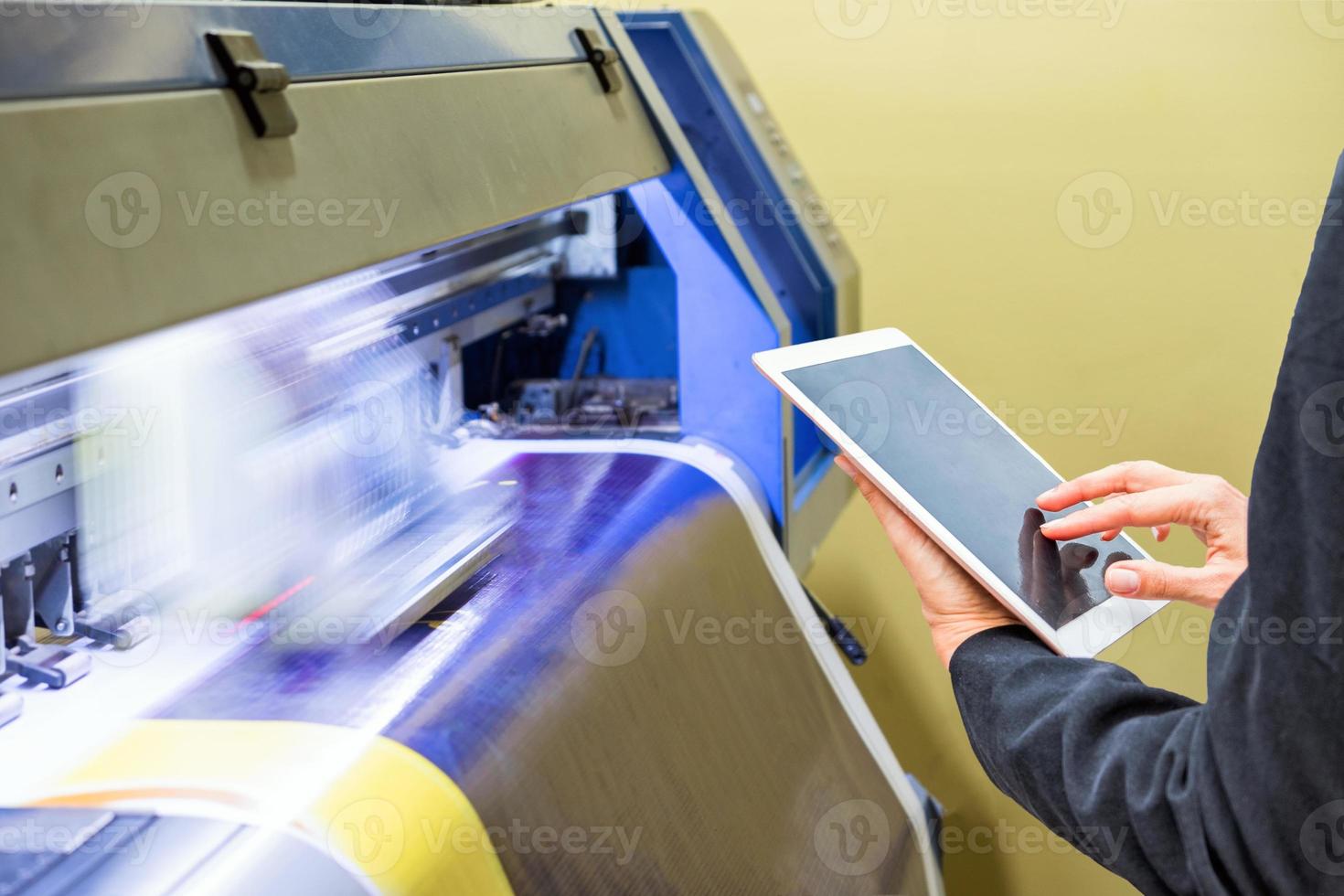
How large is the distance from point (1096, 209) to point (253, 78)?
5.43ft

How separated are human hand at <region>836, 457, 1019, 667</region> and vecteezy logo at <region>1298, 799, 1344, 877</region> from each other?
0.86 feet

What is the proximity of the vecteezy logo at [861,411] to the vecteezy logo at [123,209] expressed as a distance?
0.48 metres

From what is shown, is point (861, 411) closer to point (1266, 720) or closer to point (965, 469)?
point (965, 469)

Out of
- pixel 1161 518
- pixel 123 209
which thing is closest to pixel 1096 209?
pixel 1161 518

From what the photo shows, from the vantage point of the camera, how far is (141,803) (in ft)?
2.22

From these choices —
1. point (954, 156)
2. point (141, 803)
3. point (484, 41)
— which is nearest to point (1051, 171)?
point (954, 156)

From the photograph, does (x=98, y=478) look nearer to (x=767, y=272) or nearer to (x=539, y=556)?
(x=539, y=556)

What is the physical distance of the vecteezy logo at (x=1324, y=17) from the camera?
189 cm

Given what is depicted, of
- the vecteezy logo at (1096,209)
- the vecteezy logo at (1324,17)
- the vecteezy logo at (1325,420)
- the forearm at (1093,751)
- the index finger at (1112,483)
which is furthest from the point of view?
the vecteezy logo at (1096,209)

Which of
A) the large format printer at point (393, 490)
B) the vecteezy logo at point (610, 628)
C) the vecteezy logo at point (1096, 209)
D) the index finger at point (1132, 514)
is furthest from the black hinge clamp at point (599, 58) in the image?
the vecteezy logo at point (1096, 209)

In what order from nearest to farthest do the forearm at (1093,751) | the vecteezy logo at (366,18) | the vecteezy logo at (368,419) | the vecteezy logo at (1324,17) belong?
the forearm at (1093,751) → the vecteezy logo at (366,18) → the vecteezy logo at (368,419) → the vecteezy logo at (1324,17)

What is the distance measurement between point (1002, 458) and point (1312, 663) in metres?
0.44

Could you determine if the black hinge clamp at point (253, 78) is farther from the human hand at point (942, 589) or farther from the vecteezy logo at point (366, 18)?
the human hand at point (942, 589)

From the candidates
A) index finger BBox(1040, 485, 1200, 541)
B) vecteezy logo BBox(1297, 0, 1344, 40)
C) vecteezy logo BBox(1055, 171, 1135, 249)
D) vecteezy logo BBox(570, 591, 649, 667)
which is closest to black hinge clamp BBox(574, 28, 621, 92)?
vecteezy logo BBox(570, 591, 649, 667)
